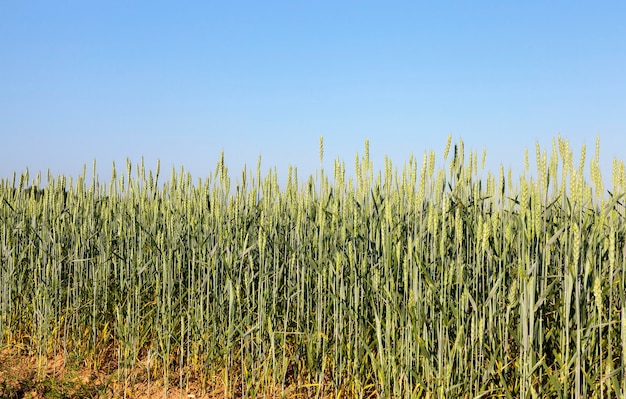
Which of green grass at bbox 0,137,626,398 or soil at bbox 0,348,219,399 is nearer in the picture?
green grass at bbox 0,137,626,398

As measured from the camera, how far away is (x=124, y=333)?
292 cm

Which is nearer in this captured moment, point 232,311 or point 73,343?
point 232,311

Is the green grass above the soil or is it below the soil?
above

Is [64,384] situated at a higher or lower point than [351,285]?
lower

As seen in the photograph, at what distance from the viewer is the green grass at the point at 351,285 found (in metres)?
1.92

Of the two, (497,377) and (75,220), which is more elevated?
(75,220)

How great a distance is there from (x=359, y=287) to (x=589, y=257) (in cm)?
86

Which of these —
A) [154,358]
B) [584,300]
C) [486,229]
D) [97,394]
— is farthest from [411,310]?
[97,394]

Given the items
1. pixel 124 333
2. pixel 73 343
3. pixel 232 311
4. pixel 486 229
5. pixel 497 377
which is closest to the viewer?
pixel 486 229

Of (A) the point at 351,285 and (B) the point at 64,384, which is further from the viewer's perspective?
(B) the point at 64,384

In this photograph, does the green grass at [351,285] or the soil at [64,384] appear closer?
the green grass at [351,285]

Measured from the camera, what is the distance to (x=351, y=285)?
87.0 inches

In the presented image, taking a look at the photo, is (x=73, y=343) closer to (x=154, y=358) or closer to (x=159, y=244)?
(x=154, y=358)

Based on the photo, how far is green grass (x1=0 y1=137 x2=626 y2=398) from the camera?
1916 millimetres
